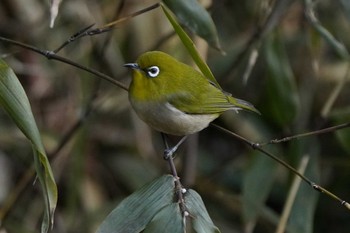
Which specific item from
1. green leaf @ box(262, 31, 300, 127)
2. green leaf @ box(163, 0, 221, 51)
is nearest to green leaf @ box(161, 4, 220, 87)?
green leaf @ box(163, 0, 221, 51)

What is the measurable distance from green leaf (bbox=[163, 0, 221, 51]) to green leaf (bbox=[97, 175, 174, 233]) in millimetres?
479

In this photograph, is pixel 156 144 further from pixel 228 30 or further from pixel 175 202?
pixel 175 202

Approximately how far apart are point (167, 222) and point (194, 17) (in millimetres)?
664

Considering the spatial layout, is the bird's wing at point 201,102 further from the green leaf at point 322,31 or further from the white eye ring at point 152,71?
the green leaf at point 322,31

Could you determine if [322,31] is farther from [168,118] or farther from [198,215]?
[198,215]

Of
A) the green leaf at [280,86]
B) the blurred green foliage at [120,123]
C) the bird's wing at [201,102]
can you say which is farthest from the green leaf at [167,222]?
the blurred green foliage at [120,123]

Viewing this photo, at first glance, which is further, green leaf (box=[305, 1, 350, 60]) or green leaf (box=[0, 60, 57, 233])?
green leaf (box=[305, 1, 350, 60])

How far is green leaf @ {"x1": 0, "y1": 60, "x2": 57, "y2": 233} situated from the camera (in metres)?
1.49

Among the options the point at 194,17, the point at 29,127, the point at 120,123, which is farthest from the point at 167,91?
the point at 120,123

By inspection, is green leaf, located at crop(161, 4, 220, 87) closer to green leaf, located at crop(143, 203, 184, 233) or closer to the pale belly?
the pale belly

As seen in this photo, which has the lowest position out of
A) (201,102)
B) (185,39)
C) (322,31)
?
(201,102)

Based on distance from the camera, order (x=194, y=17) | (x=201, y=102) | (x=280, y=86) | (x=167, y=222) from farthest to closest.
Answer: (x=280, y=86) → (x=201, y=102) → (x=194, y=17) → (x=167, y=222)

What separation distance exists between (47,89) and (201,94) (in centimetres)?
183

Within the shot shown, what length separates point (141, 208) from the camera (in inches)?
63.8
